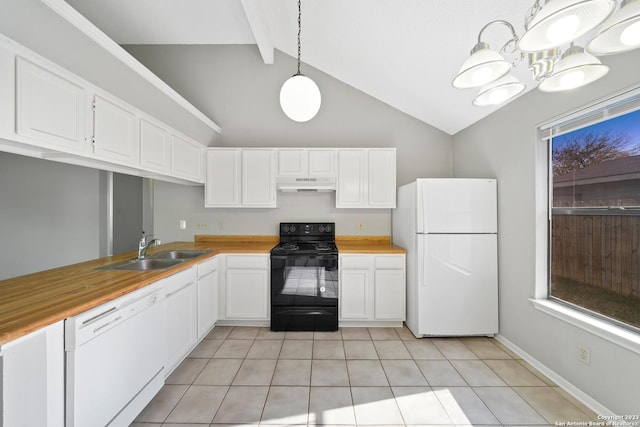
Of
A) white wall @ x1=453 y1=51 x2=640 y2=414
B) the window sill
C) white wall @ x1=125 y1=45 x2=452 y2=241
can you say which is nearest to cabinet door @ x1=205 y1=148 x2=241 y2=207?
white wall @ x1=125 y1=45 x2=452 y2=241

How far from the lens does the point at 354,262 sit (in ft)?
9.75

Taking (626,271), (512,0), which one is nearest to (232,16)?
(512,0)

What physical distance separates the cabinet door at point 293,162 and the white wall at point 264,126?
1.12 feet

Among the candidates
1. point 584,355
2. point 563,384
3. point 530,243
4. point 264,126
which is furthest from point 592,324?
point 264,126

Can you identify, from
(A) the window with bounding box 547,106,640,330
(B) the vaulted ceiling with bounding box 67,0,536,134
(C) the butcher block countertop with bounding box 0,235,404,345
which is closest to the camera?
(C) the butcher block countertop with bounding box 0,235,404,345

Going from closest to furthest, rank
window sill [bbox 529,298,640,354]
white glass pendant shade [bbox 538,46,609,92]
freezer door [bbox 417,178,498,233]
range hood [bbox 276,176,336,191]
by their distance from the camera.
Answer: white glass pendant shade [bbox 538,46,609,92]
window sill [bbox 529,298,640,354]
freezer door [bbox 417,178,498,233]
range hood [bbox 276,176,336,191]

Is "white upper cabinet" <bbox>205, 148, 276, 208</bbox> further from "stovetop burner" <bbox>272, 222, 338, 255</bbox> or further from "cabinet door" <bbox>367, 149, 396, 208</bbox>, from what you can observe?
"cabinet door" <bbox>367, 149, 396, 208</bbox>

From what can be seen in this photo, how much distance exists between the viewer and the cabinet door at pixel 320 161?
324 cm

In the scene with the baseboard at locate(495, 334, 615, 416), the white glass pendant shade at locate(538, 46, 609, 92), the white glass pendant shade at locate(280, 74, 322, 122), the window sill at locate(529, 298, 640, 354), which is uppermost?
the white glass pendant shade at locate(280, 74, 322, 122)

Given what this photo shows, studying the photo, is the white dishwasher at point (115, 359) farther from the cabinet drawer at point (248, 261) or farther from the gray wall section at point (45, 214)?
the cabinet drawer at point (248, 261)

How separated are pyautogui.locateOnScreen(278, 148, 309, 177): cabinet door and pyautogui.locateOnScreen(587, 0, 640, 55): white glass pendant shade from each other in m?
2.62

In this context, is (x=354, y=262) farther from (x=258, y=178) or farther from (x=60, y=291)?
(x=60, y=291)

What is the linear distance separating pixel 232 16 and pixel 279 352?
3669 millimetres

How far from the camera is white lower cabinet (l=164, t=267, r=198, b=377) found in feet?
6.66
